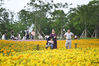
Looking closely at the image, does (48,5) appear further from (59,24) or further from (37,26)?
(59,24)

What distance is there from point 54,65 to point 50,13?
1420 inches

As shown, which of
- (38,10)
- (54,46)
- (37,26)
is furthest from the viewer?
(37,26)

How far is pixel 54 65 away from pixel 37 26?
4064cm

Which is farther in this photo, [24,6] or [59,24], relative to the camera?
[59,24]

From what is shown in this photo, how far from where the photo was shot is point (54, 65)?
7148 mm

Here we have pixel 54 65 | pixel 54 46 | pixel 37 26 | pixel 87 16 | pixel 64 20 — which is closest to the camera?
pixel 54 65

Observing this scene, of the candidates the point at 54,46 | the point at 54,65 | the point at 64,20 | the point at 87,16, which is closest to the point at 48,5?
the point at 87,16

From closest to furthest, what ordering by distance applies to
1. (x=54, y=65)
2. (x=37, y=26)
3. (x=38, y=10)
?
(x=54, y=65) < (x=38, y=10) < (x=37, y=26)

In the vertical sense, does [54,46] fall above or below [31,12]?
below

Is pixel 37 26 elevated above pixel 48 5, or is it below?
below

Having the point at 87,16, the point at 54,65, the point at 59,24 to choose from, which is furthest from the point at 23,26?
the point at 54,65

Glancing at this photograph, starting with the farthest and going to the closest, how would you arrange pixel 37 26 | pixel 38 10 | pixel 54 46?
pixel 37 26, pixel 38 10, pixel 54 46

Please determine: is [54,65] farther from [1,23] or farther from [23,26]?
[23,26]

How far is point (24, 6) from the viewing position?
42.8 metres
